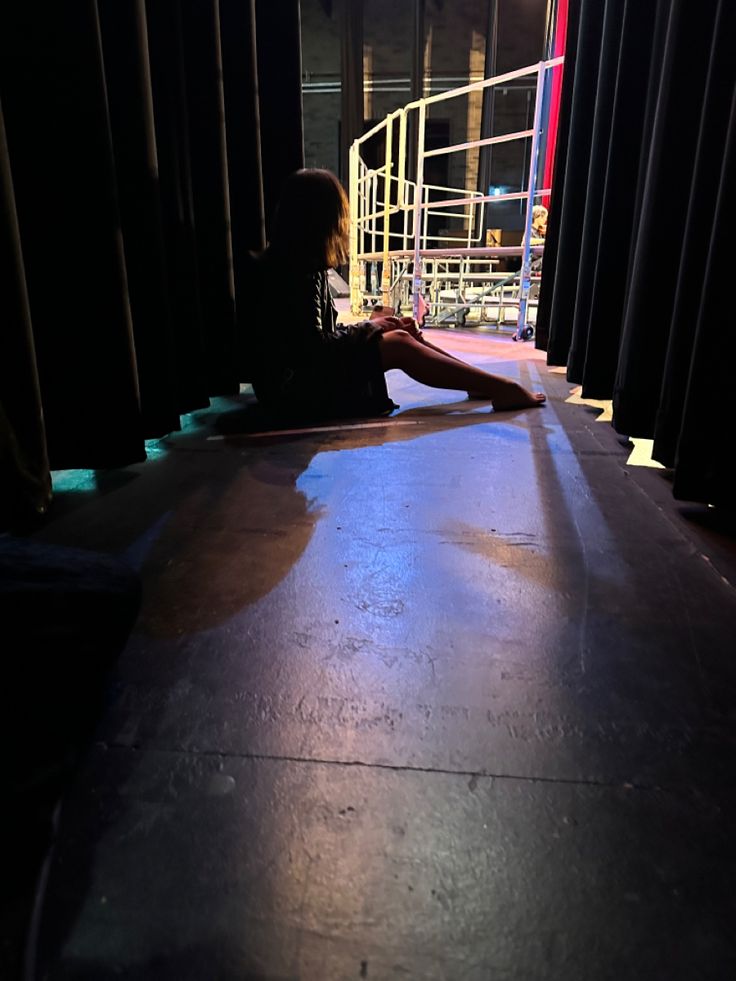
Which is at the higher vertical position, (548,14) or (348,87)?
(548,14)

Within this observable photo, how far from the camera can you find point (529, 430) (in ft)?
5.97

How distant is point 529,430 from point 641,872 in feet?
4.65

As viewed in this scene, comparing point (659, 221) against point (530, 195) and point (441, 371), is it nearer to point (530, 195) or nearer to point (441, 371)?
point (441, 371)

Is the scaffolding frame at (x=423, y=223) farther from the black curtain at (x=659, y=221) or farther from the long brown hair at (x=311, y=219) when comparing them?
the long brown hair at (x=311, y=219)

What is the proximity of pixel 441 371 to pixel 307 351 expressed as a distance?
1.42 ft

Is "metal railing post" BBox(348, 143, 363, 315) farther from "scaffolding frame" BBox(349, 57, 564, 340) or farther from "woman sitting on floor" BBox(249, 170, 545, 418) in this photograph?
"woman sitting on floor" BBox(249, 170, 545, 418)

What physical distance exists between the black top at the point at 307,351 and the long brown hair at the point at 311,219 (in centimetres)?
4

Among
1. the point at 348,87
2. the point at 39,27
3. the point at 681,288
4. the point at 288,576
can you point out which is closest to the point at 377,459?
the point at 288,576

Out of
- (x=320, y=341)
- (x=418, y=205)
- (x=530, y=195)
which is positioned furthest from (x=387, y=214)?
(x=320, y=341)

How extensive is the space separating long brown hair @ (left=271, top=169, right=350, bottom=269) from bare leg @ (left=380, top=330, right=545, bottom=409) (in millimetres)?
323

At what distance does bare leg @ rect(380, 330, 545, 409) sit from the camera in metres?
1.94

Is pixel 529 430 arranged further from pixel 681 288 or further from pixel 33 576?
pixel 33 576

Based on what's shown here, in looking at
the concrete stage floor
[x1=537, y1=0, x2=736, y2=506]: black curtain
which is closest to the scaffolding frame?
[x1=537, y1=0, x2=736, y2=506]: black curtain

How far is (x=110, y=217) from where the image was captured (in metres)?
1.26
